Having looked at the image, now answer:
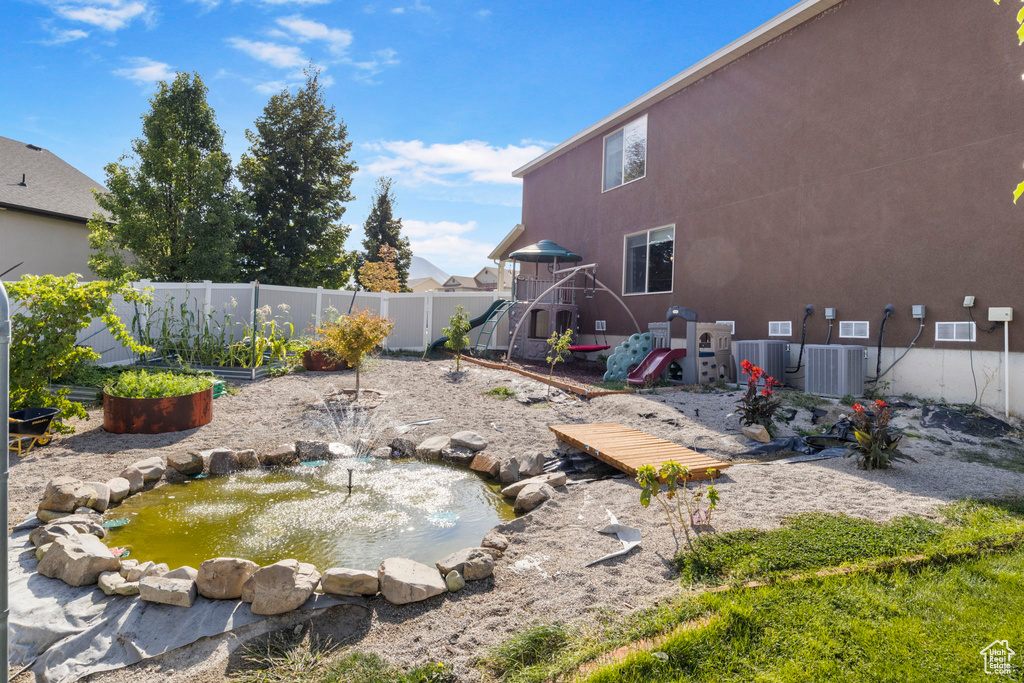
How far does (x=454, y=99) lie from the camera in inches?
415

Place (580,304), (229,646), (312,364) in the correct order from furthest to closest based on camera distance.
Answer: (580,304) → (312,364) → (229,646)

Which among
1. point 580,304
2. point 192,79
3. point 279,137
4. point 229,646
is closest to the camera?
point 229,646

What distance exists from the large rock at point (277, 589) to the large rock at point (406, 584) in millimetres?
383

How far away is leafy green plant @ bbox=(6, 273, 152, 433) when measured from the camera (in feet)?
17.2

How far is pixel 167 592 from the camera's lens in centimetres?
267

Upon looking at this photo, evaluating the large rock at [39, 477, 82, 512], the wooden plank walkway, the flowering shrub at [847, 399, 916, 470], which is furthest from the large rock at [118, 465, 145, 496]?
the flowering shrub at [847, 399, 916, 470]

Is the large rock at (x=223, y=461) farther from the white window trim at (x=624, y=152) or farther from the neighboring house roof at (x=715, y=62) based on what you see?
the neighboring house roof at (x=715, y=62)

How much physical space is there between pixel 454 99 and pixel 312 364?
6.14 m

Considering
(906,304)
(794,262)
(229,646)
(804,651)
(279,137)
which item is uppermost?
(279,137)

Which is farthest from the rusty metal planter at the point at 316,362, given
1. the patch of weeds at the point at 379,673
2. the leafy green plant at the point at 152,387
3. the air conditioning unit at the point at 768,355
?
the patch of weeds at the point at 379,673

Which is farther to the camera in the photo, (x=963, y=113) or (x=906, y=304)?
(x=906, y=304)

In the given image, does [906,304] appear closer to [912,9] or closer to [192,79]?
[912,9]

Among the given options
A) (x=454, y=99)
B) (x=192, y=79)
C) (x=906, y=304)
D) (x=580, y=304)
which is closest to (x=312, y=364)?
(x=454, y=99)

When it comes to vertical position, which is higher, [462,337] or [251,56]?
[251,56]
